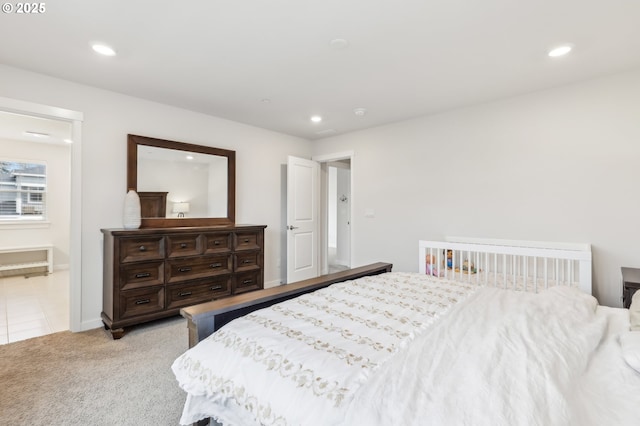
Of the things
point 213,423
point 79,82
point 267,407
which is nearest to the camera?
point 267,407

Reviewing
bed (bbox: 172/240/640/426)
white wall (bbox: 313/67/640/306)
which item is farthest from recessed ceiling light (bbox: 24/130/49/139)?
bed (bbox: 172/240/640/426)

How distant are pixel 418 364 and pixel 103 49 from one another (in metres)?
3.00

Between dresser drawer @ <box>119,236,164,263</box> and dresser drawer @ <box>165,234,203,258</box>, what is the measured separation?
78 millimetres

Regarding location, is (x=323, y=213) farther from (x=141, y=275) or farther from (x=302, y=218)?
(x=141, y=275)

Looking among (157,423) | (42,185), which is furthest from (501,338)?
(42,185)

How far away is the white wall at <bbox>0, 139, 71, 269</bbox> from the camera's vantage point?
523 cm

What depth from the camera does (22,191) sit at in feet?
17.7

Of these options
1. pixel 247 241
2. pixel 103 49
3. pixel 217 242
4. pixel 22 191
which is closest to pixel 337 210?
pixel 247 241

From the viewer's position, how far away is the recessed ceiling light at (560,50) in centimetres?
224

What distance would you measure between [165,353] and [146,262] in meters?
0.95

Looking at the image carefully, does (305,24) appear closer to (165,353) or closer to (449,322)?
(449,322)

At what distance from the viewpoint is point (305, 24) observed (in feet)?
6.55

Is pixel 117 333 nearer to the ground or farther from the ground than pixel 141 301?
nearer to the ground

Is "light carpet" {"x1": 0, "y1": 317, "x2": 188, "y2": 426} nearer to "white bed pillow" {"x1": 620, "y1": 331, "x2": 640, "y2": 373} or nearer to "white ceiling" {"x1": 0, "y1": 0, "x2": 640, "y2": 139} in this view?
"white bed pillow" {"x1": 620, "y1": 331, "x2": 640, "y2": 373}
